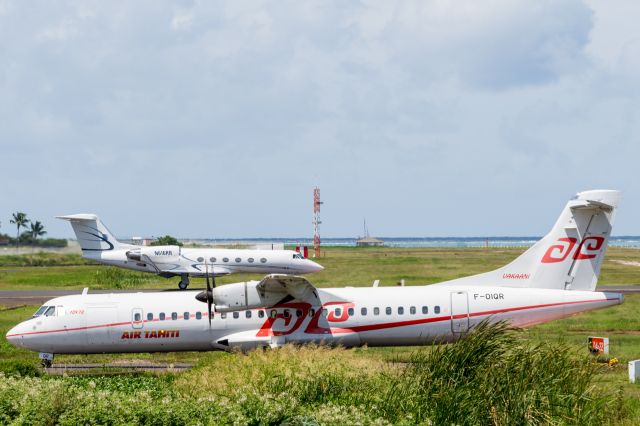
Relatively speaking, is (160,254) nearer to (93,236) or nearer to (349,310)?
(93,236)

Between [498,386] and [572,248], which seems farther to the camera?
[572,248]

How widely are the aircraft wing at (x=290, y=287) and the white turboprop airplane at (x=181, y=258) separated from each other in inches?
1187

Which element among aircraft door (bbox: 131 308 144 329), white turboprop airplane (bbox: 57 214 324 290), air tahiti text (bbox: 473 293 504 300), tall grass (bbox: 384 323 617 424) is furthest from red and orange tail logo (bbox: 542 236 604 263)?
white turboprop airplane (bbox: 57 214 324 290)

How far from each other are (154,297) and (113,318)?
1497 millimetres

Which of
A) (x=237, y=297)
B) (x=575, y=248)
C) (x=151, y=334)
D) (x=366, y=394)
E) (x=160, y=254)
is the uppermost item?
(x=160, y=254)

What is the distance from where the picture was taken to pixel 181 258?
55.3 metres

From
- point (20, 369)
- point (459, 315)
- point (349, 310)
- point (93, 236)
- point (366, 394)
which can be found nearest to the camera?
point (366, 394)

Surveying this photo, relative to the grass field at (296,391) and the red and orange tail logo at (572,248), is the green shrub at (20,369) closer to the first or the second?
the grass field at (296,391)

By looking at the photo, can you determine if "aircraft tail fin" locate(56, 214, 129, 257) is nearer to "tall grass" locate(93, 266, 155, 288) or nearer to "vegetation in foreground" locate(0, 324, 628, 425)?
"tall grass" locate(93, 266, 155, 288)

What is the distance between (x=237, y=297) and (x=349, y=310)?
3.76 m

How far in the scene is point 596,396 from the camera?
16016mm

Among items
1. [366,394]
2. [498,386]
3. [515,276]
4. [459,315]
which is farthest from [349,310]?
[498,386]

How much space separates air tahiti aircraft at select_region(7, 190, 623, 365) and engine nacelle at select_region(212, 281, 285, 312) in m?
0.16

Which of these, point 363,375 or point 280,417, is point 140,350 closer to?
point 363,375
